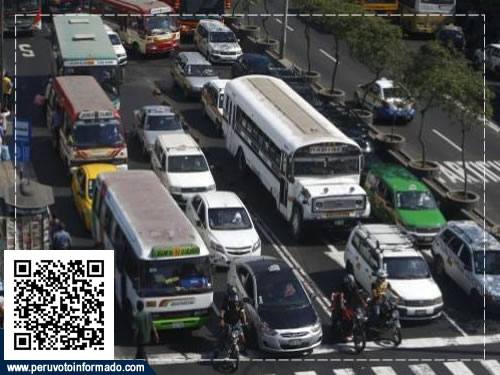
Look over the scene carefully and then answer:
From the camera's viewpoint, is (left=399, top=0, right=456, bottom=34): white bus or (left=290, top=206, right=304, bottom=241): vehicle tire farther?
(left=399, top=0, right=456, bottom=34): white bus

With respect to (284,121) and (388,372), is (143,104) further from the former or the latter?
(388,372)

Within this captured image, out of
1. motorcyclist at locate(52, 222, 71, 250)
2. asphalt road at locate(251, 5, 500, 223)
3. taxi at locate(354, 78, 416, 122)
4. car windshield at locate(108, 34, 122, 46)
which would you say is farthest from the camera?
car windshield at locate(108, 34, 122, 46)

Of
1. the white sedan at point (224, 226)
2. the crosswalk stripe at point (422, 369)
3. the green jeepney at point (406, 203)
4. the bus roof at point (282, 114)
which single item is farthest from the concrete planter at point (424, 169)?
the crosswalk stripe at point (422, 369)

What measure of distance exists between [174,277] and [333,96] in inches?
981

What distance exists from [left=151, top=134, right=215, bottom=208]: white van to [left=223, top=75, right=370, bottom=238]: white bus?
232 cm

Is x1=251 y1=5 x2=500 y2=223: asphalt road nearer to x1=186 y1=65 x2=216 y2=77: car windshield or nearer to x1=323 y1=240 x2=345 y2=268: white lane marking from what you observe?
x1=186 y1=65 x2=216 y2=77: car windshield

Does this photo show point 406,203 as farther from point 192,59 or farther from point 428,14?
point 428,14

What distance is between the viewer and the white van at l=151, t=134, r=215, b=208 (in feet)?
133

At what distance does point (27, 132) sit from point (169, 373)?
10696 millimetres

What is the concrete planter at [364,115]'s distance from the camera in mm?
50634

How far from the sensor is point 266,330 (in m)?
30.7

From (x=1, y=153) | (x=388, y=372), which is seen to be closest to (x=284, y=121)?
(x=1, y=153)

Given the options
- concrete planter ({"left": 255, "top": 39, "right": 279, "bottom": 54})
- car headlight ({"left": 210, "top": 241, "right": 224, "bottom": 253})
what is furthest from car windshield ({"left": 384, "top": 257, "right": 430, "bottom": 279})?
concrete planter ({"left": 255, "top": 39, "right": 279, "bottom": 54})

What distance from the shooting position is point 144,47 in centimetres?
6034
